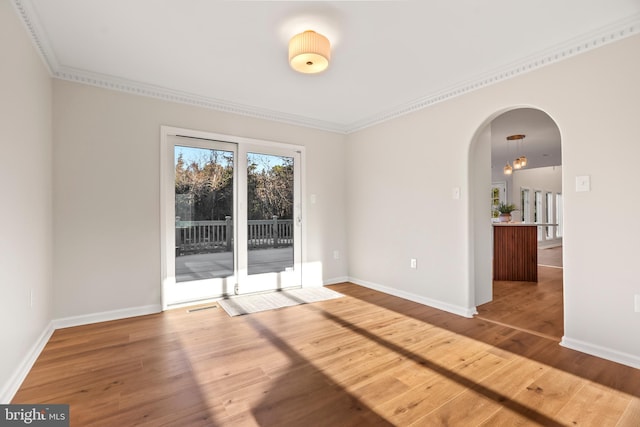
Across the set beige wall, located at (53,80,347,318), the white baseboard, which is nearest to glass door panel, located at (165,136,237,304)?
beige wall, located at (53,80,347,318)

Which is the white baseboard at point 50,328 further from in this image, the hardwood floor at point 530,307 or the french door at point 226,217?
the hardwood floor at point 530,307

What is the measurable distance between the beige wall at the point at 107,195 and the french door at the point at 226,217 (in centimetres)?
17

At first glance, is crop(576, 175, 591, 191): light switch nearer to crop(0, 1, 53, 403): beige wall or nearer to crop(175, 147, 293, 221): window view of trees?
crop(175, 147, 293, 221): window view of trees

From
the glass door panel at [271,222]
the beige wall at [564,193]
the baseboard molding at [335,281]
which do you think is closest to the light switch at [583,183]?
the beige wall at [564,193]

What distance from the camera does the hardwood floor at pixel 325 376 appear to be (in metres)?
1.75

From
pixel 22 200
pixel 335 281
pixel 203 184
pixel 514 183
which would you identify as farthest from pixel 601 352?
pixel 514 183

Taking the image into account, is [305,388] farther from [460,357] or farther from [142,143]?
[142,143]

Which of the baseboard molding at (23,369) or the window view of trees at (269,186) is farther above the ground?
the window view of trees at (269,186)

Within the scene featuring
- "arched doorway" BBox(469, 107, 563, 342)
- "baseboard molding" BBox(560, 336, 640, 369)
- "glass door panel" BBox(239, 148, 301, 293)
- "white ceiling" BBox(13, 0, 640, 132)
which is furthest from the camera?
"glass door panel" BBox(239, 148, 301, 293)

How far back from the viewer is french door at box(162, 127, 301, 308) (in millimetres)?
3703

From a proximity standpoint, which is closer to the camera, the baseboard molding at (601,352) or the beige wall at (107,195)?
the baseboard molding at (601,352)

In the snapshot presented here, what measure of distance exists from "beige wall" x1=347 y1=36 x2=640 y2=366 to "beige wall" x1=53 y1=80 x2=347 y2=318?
266 centimetres

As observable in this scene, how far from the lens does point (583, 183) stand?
2.52m

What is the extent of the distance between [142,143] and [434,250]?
142 inches
